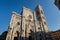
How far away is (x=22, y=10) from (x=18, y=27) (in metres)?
6.35

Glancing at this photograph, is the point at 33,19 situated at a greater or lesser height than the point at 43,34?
greater

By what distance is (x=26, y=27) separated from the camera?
25.7 meters

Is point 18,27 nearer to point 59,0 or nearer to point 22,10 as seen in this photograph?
point 22,10

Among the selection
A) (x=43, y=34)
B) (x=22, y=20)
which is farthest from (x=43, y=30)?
(x=22, y=20)

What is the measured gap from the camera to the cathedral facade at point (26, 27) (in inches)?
918

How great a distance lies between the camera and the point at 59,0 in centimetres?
805

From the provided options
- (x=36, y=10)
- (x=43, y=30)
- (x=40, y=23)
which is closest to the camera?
(x=43, y=30)

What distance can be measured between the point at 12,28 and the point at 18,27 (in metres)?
2.18

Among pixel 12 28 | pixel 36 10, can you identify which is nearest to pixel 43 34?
pixel 12 28

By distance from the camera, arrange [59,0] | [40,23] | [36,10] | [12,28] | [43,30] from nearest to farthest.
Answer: [59,0], [12,28], [43,30], [40,23], [36,10]

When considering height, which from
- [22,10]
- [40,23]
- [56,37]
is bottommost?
[56,37]

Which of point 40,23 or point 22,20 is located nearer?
point 22,20

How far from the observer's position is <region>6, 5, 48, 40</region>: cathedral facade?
23.3 meters

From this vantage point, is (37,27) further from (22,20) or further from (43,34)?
(22,20)
